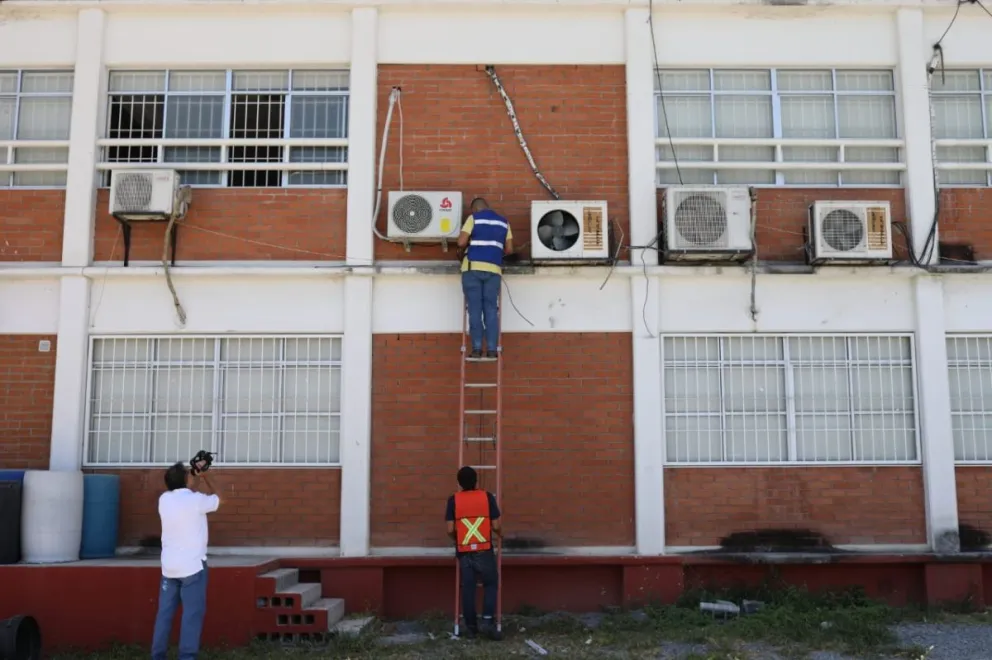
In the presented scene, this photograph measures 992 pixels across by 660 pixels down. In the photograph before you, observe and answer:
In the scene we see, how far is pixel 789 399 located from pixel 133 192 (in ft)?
25.3

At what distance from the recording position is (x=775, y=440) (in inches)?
413

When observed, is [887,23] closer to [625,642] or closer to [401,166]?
[401,166]

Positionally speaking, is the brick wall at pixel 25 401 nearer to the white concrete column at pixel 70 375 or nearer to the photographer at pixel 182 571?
the white concrete column at pixel 70 375

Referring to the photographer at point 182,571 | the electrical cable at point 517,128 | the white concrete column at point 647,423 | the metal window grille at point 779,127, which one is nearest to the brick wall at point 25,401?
the photographer at point 182,571

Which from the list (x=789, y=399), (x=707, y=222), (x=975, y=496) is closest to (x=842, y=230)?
(x=707, y=222)

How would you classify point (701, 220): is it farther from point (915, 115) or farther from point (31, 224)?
point (31, 224)

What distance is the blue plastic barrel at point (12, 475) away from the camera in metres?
9.39

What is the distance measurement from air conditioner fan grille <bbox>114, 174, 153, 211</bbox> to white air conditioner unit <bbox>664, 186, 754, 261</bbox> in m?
5.79

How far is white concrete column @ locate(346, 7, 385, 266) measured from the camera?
1055 cm

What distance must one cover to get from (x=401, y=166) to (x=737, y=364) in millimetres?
4462

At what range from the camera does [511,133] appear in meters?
10.9

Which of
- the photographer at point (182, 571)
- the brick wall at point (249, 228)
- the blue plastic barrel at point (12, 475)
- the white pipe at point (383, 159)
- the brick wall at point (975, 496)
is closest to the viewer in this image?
the photographer at point (182, 571)

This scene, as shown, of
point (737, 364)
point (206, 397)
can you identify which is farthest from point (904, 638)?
point (206, 397)

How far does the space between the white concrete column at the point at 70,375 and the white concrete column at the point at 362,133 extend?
3.07 meters
